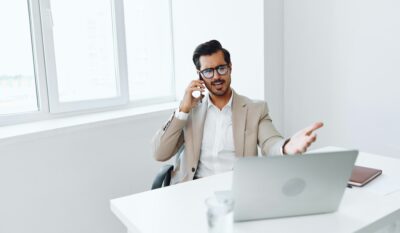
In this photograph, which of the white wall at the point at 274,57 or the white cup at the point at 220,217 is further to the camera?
the white wall at the point at 274,57

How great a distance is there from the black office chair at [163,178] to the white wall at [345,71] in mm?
1279

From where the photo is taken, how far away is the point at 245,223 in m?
1.08

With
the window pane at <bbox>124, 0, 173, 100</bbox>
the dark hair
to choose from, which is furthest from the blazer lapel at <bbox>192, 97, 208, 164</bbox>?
the window pane at <bbox>124, 0, 173, 100</bbox>

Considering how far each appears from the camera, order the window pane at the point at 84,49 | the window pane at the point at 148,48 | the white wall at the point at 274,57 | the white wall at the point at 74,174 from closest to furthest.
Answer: the white wall at the point at 74,174, the window pane at the point at 84,49, the white wall at the point at 274,57, the window pane at the point at 148,48

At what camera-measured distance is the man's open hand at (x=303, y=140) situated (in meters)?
1.27

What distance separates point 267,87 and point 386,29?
2.76 feet

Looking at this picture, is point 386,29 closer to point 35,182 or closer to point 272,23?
point 272,23

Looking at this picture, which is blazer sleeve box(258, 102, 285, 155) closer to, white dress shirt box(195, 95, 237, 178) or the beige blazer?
the beige blazer

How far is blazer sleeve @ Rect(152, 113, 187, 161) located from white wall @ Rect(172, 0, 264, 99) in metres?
0.95

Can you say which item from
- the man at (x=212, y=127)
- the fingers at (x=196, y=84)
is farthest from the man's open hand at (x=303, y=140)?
the fingers at (x=196, y=84)

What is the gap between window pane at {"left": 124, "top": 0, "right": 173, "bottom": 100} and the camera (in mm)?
2877

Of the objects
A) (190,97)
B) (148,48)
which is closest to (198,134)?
(190,97)

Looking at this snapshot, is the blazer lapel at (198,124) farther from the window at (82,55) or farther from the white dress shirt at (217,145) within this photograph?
the window at (82,55)

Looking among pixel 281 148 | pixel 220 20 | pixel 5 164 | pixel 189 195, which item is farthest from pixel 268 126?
pixel 5 164
